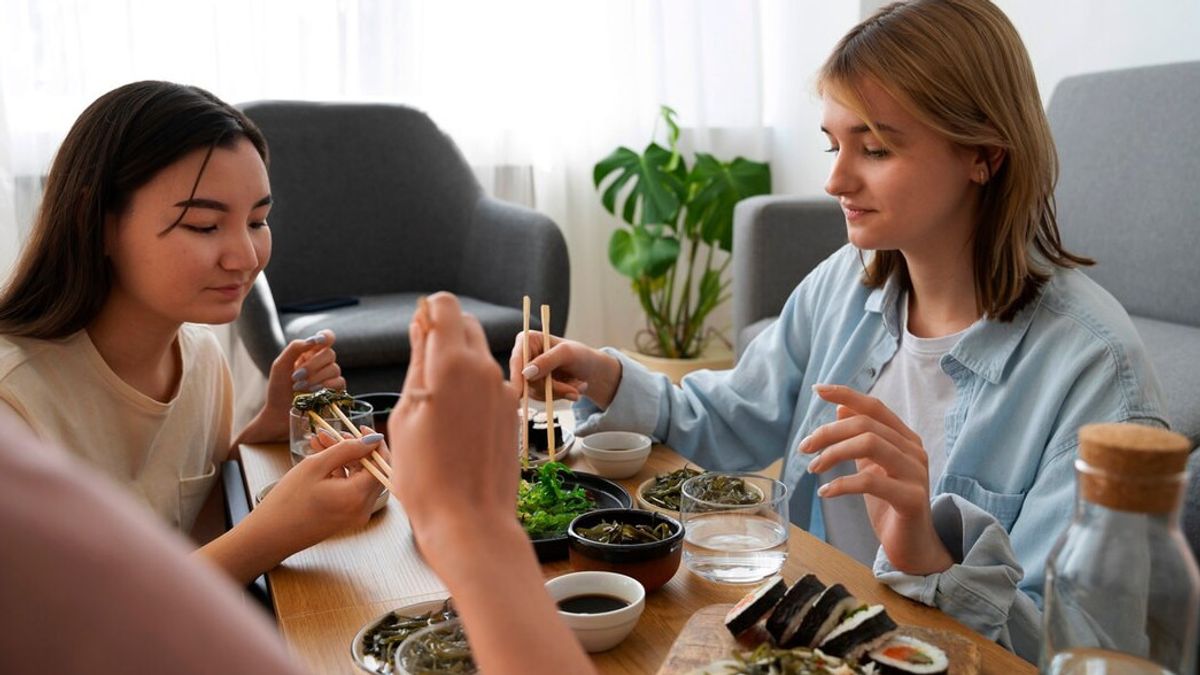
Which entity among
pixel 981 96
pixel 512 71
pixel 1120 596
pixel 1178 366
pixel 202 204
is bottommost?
pixel 1178 366

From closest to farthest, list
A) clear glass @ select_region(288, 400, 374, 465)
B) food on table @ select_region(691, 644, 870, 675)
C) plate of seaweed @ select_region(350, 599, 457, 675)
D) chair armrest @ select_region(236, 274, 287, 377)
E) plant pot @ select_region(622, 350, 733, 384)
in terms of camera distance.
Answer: food on table @ select_region(691, 644, 870, 675), plate of seaweed @ select_region(350, 599, 457, 675), clear glass @ select_region(288, 400, 374, 465), chair armrest @ select_region(236, 274, 287, 377), plant pot @ select_region(622, 350, 733, 384)

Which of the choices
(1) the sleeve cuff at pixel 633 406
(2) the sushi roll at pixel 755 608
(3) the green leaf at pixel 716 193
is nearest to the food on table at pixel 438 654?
(2) the sushi roll at pixel 755 608

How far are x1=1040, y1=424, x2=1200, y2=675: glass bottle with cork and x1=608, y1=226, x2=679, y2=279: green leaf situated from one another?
11.6 feet

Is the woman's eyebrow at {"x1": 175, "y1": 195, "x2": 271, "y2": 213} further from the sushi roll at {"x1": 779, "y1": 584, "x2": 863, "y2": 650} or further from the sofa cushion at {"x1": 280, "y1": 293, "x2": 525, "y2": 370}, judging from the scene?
the sofa cushion at {"x1": 280, "y1": 293, "x2": 525, "y2": 370}

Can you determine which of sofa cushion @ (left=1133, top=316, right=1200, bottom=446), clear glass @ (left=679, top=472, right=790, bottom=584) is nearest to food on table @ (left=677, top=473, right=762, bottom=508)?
clear glass @ (left=679, top=472, right=790, bottom=584)

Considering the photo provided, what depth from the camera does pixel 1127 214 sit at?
2875mm

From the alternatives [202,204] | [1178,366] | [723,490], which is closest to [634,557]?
[723,490]

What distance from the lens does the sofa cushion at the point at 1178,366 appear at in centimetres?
223

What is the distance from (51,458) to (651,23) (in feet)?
14.8

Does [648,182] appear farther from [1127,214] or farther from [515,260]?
[1127,214]

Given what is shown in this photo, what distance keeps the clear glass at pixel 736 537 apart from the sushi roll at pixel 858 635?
23 centimetres

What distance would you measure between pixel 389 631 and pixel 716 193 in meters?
3.54

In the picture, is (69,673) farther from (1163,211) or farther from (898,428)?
(1163,211)

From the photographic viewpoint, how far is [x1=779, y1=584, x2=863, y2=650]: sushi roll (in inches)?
38.7
